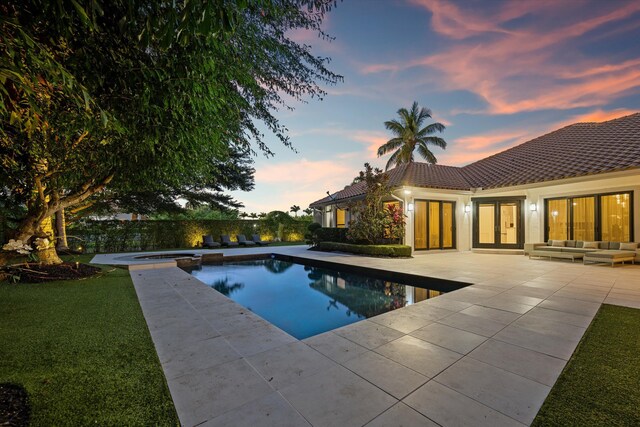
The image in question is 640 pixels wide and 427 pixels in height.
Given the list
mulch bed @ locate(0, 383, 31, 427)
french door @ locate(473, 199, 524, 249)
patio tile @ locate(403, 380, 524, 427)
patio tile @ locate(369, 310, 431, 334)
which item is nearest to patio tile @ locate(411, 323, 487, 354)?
patio tile @ locate(369, 310, 431, 334)

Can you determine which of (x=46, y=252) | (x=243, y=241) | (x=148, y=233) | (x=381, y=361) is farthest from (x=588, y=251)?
(x=148, y=233)

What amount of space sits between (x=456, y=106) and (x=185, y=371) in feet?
54.0

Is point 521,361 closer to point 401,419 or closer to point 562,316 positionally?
point 401,419

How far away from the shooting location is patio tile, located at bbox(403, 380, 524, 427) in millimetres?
2016

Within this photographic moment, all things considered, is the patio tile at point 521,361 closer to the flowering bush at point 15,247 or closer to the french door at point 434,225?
the flowering bush at point 15,247

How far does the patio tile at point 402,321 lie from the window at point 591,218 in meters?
11.8

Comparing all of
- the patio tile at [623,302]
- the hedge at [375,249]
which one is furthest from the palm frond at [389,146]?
the patio tile at [623,302]

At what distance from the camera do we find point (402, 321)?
426cm

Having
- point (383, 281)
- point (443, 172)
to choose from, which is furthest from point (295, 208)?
point (383, 281)

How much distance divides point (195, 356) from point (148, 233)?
1612cm

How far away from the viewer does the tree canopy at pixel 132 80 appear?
76.5 inches

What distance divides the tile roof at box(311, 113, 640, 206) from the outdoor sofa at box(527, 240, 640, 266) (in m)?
2.78

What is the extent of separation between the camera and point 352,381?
8.41 feet

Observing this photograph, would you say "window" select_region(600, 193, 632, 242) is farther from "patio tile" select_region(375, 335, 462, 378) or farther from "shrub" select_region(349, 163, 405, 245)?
"patio tile" select_region(375, 335, 462, 378)
